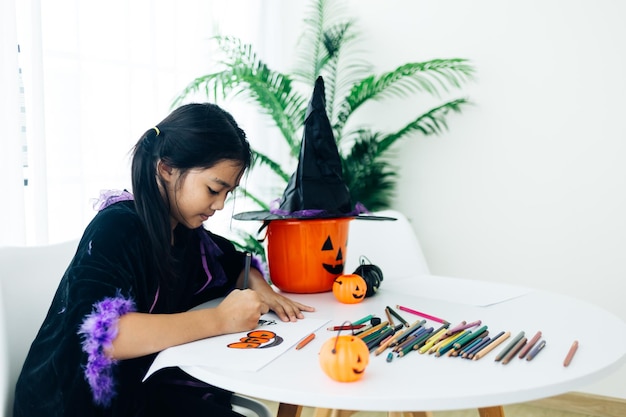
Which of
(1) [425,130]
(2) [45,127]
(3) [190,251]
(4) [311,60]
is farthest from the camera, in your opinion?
(4) [311,60]

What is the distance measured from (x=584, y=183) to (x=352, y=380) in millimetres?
1890

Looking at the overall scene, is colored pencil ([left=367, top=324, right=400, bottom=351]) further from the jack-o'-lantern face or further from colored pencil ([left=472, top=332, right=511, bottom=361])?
the jack-o'-lantern face

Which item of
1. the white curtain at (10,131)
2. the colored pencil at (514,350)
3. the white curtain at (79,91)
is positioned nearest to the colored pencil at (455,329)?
the colored pencil at (514,350)

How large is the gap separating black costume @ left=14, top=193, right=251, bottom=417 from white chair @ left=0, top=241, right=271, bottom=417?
68 millimetres

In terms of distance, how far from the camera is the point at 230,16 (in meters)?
2.69

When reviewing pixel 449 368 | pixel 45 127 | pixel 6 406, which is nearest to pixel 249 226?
pixel 45 127

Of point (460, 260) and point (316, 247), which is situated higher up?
point (316, 247)

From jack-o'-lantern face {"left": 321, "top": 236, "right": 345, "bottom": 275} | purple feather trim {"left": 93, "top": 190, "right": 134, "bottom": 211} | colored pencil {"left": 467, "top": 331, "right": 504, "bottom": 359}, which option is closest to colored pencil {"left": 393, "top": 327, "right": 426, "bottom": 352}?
colored pencil {"left": 467, "top": 331, "right": 504, "bottom": 359}

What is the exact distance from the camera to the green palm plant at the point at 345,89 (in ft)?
8.03

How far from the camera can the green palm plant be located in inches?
96.3

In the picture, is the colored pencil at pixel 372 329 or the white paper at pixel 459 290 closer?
the colored pencil at pixel 372 329

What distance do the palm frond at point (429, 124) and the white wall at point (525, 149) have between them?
0.05m

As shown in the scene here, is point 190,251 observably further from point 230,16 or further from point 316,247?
point 230,16

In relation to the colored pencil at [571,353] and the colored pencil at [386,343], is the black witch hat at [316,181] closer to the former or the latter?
the colored pencil at [386,343]
